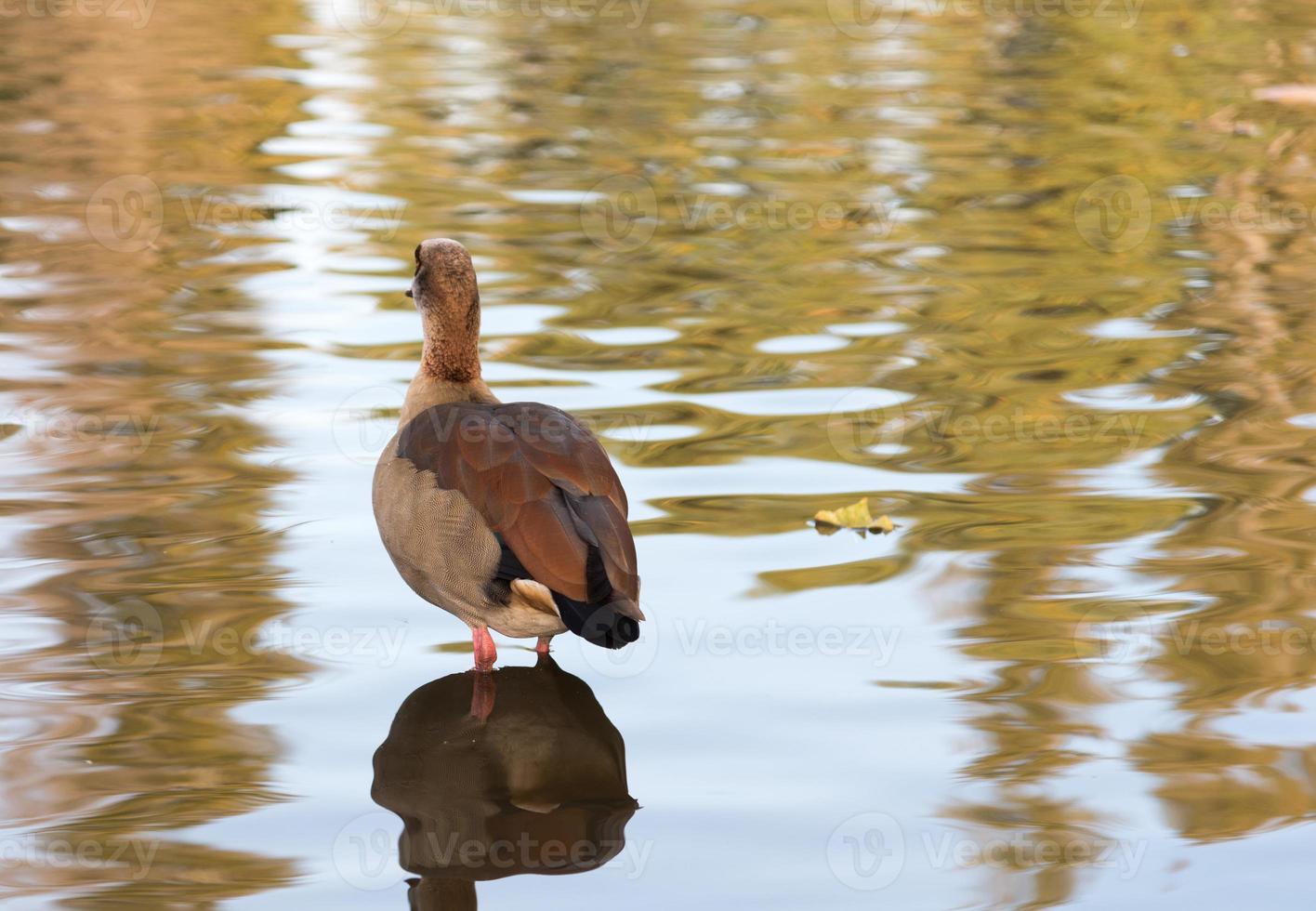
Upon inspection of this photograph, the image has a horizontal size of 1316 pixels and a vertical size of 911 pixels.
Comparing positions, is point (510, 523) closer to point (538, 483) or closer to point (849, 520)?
point (538, 483)

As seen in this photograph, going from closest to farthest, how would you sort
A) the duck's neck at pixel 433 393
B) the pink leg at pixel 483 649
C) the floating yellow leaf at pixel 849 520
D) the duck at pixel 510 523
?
the duck at pixel 510 523 → the pink leg at pixel 483 649 → the duck's neck at pixel 433 393 → the floating yellow leaf at pixel 849 520

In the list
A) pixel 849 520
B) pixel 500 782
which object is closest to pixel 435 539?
pixel 500 782

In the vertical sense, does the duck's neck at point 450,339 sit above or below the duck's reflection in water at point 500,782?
above

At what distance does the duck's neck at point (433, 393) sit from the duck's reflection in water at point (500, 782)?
111cm

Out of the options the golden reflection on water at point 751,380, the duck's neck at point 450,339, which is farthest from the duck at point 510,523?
the golden reflection on water at point 751,380

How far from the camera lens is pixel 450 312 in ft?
21.7

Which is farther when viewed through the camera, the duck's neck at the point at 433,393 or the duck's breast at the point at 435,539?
the duck's neck at the point at 433,393

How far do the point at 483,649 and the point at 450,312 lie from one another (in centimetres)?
141

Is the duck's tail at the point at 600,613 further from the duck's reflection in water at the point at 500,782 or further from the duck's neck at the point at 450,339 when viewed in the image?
the duck's neck at the point at 450,339

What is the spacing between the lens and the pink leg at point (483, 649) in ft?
19.6

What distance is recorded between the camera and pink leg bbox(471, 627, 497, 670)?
596 cm

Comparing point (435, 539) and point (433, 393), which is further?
point (433, 393)

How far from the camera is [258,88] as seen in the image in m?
20.5

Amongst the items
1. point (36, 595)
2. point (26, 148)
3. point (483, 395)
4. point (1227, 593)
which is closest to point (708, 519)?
point (483, 395)
